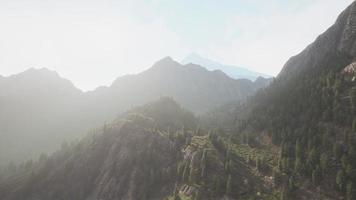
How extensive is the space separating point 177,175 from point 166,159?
15697 mm

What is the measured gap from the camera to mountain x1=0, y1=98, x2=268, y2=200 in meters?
103

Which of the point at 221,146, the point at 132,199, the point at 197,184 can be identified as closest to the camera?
the point at 197,184

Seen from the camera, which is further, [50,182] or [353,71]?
[353,71]

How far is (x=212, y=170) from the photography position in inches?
4286

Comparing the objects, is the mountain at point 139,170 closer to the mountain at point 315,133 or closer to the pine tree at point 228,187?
the pine tree at point 228,187

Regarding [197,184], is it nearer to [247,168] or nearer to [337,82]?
[247,168]

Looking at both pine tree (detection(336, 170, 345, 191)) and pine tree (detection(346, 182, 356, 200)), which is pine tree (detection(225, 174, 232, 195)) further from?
pine tree (detection(346, 182, 356, 200))

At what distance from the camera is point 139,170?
121 metres

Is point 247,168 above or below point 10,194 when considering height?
above

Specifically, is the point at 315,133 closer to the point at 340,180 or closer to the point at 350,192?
the point at 340,180

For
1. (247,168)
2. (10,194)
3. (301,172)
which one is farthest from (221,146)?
(10,194)

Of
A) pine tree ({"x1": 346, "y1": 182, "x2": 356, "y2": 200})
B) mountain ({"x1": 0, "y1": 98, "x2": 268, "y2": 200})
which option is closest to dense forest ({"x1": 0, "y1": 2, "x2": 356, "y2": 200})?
pine tree ({"x1": 346, "y1": 182, "x2": 356, "y2": 200})

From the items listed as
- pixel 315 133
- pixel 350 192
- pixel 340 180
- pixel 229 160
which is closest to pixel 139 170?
pixel 229 160

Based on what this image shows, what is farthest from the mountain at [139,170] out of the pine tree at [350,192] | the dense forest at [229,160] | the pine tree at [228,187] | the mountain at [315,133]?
the pine tree at [350,192]
